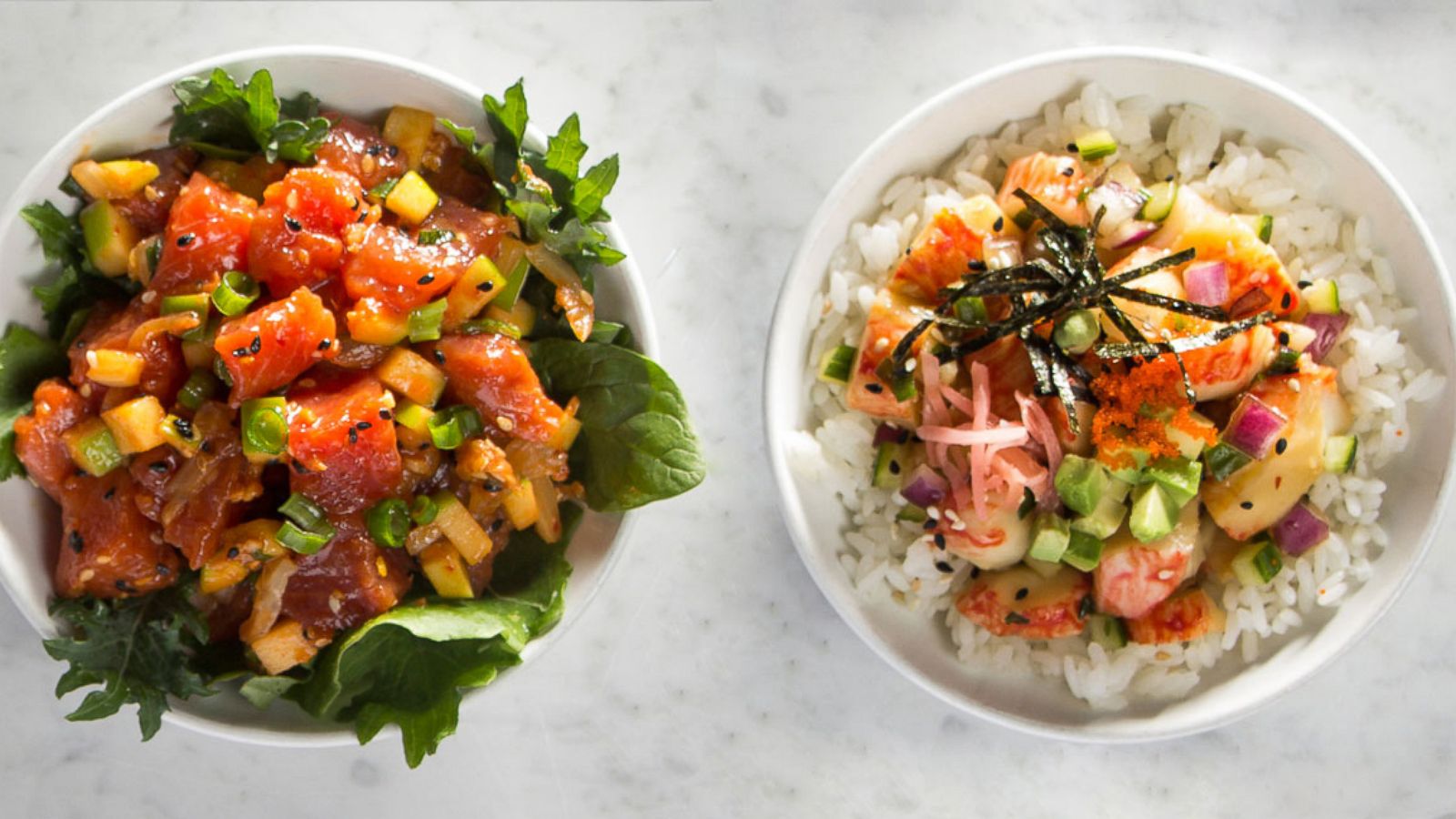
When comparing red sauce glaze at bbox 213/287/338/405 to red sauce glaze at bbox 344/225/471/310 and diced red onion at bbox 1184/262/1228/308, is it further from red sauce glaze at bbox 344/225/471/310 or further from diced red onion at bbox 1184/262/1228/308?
diced red onion at bbox 1184/262/1228/308

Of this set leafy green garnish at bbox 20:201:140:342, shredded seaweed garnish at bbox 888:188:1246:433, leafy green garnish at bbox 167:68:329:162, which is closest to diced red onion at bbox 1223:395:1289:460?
shredded seaweed garnish at bbox 888:188:1246:433

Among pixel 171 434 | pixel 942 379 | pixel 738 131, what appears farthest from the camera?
pixel 738 131

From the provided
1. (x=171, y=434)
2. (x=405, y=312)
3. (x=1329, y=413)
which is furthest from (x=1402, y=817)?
(x=171, y=434)

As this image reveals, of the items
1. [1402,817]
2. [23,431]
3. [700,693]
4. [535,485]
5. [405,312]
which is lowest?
[1402,817]

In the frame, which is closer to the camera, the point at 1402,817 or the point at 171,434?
the point at 171,434

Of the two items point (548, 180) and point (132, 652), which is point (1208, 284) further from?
point (132, 652)

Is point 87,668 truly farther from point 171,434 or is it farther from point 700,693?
point 700,693

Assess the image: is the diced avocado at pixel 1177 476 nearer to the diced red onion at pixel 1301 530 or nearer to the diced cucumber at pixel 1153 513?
the diced cucumber at pixel 1153 513
